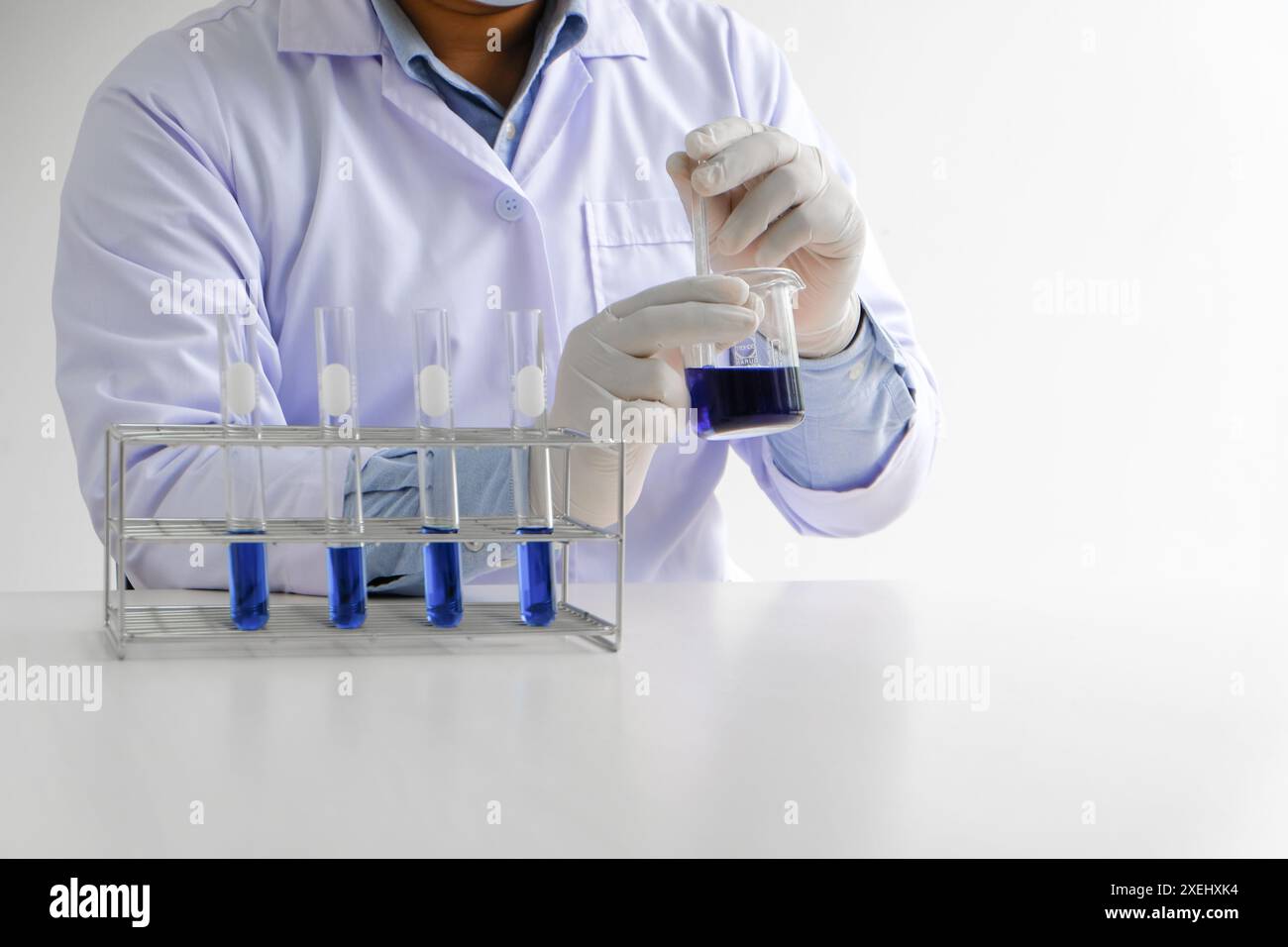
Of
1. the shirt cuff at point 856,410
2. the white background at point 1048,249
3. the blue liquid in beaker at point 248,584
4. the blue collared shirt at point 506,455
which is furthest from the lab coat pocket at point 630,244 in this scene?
the white background at point 1048,249

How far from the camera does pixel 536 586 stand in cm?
93

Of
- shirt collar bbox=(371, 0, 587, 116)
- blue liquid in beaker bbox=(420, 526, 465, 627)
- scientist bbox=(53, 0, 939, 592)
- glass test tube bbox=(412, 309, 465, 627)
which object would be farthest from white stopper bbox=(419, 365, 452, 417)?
shirt collar bbox=(371, 0, 587, 116)

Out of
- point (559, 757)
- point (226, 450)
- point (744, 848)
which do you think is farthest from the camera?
point (226, 450)

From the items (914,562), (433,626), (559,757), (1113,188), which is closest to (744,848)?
(559,757)

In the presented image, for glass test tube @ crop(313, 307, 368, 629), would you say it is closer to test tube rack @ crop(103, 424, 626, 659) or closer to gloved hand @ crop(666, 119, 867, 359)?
test tube rack @ crop(103, 424, 626, 659)

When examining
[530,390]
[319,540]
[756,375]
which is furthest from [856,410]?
[319,540]

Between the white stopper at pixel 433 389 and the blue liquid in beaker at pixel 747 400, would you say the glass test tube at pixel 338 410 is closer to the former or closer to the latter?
the white stopper at pixel 433 389

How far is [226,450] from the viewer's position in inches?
34.4

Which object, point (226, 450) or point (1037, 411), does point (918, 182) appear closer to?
point (1037, 411)

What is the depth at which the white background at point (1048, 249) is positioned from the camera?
3270mm

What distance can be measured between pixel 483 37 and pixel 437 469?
2.36ft

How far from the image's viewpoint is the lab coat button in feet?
4.44

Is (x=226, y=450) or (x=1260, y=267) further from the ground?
(x=1260, y=267)

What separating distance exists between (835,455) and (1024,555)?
2.12 m
